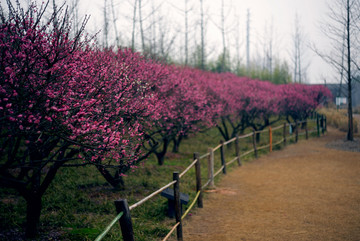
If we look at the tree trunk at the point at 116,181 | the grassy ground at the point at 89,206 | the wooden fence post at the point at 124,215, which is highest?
the wooden fence post at the point at 124,215

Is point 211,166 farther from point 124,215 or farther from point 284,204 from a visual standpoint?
point 124,215

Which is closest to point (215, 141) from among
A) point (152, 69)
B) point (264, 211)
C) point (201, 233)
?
point (152, 69)

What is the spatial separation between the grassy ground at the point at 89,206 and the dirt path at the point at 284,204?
90 cm

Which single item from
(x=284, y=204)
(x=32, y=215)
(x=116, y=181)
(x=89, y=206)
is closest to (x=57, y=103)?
(x=32, y=215)

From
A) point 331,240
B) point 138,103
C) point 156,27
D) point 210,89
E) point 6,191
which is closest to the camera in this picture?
point 331,240

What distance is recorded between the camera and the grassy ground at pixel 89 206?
21.4 ft

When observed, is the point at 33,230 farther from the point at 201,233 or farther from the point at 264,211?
the point at 264,211

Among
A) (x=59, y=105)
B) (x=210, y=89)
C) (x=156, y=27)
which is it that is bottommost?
(x=59, y=105)

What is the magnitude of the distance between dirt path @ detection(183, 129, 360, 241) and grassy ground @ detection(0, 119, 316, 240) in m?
0.90

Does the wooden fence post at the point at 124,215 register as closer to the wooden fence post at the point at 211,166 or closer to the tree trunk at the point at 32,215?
the tree trunk at the point at 32,215

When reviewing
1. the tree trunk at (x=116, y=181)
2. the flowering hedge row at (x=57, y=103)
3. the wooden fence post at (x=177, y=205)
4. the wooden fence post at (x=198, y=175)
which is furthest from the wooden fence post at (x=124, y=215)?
the tree trunk at (x=116, y=181)

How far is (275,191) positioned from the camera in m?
10.0

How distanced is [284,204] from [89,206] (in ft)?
16.9

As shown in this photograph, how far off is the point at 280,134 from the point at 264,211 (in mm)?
18412
